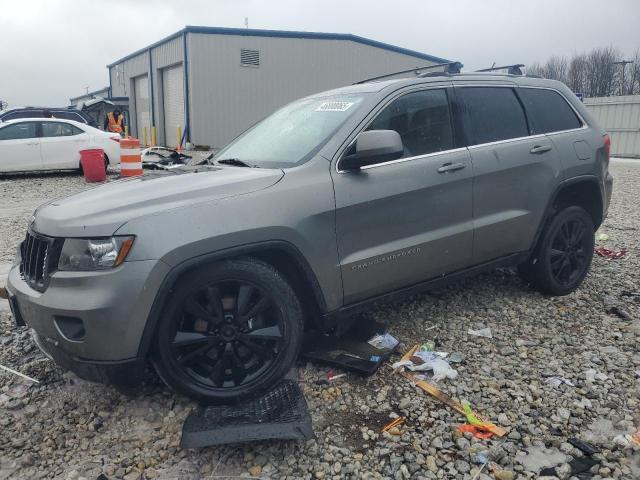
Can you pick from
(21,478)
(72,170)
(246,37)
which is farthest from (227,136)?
(21,478)

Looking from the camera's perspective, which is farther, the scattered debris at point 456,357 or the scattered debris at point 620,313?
the scattered debris at point 620,313

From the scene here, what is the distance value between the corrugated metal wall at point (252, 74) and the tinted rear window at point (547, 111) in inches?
755

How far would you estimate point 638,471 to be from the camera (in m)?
2.53

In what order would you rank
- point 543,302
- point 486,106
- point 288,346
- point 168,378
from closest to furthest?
A: 1. point 168,378
2. point 288,346
3. point 486,106
4. point 543,302

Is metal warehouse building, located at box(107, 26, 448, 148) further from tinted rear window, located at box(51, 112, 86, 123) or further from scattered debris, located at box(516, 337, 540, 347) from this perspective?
scattered debris, located at box(516, 337, 540, 347)

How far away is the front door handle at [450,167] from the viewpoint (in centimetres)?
371

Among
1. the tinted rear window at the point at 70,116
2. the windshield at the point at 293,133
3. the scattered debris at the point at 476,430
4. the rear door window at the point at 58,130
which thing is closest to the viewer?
the scattered debris at the point at 476,430

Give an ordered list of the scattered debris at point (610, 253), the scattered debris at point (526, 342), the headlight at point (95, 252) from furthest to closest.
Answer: the scattered debris at point (610, 253)
the scattered debris at point (526, 342)
the headlight at point (95, 252)

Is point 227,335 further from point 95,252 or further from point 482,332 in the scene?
point 482,332

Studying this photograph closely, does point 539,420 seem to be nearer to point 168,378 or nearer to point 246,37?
point 168,378

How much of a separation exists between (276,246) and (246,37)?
22.1 meters

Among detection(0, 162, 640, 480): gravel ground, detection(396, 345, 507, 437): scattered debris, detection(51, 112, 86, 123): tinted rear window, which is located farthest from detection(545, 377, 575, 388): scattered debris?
detection(51, 112, 86, 123): tinted rear window

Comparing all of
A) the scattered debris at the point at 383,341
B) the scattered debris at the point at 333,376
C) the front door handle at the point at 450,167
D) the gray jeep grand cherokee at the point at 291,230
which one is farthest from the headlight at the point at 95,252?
the front door handle at the point at 450,167

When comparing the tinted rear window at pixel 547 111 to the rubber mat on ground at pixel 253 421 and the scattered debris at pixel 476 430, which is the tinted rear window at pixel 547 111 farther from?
the rubber mat on ground at pixel 253 421
